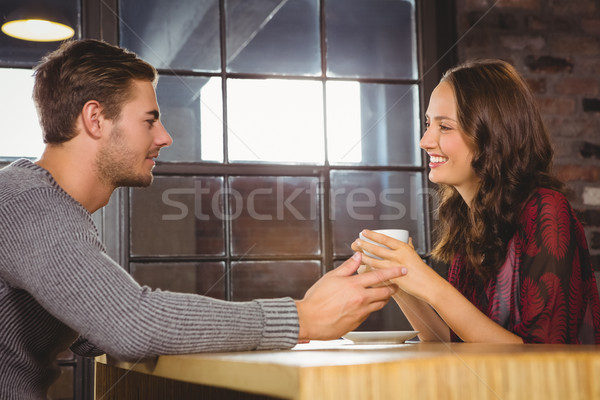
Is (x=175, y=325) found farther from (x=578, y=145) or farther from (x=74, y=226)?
(x=578, y=145)

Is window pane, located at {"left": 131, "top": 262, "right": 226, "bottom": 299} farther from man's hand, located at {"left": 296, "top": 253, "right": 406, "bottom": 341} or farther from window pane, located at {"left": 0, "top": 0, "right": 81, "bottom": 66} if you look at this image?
man's hand, located at {"left": 296, "top": 253, "right": 406, "bottom": 341}

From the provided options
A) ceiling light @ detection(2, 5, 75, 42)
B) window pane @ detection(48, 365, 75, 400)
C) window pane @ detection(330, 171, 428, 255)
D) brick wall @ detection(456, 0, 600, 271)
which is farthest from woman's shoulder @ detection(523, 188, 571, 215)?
ceiling light @ detection(2, 5, 75, 42)

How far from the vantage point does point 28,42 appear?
2777 mm

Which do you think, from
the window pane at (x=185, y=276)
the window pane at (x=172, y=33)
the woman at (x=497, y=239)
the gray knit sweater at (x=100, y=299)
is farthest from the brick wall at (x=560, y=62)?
the gray knit sweater at (x=100, y=299)

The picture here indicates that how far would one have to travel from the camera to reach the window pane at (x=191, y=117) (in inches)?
112

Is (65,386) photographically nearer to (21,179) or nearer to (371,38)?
(21,179)

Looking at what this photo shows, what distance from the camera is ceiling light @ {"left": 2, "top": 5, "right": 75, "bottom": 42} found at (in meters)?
2.76

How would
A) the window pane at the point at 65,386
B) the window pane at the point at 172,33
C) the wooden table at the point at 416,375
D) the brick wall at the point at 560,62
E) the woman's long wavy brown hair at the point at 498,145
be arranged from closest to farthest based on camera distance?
1. the wooden table at the point at 416,375
2. the woman's long wavy brown hair at the point at 498,145
3. the window pane at the point at 65,386
4. the window pane at the point at 172,33
5. the brick wall at the point at 560,62

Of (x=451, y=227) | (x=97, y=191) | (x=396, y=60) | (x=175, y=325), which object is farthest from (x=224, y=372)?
(x=396, y=60)

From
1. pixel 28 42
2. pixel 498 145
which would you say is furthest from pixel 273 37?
pixel 498 145

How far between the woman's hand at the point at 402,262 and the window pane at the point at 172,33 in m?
1.72

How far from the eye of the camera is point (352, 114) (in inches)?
119

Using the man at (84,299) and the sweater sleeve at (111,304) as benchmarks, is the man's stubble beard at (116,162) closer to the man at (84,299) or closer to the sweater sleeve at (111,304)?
the man at (84,299)

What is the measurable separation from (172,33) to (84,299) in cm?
207
